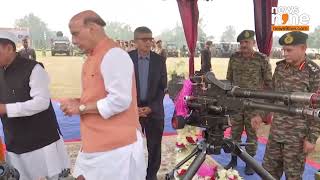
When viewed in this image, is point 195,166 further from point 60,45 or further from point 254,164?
point 60,45

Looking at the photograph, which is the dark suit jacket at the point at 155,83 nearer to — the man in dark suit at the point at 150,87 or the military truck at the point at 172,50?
the man in dark suit at the point at 150,87

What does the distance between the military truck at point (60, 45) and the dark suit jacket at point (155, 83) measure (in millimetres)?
20098

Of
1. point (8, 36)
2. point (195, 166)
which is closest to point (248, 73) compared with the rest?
point (195, 166)

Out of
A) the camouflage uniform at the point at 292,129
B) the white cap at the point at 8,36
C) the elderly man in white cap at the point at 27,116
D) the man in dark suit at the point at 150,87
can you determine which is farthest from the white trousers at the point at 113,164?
the man in dark suit at the point at 150,87

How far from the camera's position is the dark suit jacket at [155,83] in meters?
3.66

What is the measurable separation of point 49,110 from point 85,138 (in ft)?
2.25

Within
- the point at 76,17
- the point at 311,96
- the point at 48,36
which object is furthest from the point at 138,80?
the point at 48,36

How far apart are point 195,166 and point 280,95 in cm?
83

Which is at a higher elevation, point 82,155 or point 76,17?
point 76,17

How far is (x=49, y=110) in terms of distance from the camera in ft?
8.27

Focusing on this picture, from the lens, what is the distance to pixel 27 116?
2.38m

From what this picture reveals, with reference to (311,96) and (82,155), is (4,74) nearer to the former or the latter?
(82,155)

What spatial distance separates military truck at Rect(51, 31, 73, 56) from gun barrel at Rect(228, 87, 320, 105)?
22.0 metres

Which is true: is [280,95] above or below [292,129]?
above
